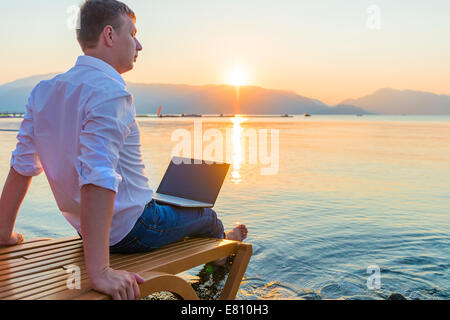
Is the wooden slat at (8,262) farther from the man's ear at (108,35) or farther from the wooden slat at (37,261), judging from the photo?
the man's ear at (108,35)

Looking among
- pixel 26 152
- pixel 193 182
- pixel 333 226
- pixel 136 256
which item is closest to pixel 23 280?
pixel 136 256

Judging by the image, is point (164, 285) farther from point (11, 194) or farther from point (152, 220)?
point (11, 194)

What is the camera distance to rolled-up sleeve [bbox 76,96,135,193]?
5.52 feet

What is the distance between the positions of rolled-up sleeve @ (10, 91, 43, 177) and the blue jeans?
2.09 feet

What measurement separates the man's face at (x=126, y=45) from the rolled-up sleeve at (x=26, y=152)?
0.55 m

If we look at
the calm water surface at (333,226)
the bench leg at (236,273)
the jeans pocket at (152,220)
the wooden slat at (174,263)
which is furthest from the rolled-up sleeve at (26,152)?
the calm water surface at (333,226)

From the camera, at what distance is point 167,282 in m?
2.01

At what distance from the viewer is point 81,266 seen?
210 cm

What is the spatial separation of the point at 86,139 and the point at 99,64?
397 mm

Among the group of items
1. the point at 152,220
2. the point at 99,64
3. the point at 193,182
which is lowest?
the point at 152,220

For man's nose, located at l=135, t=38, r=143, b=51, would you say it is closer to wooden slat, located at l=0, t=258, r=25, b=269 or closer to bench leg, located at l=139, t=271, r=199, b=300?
bench leg, located at l=139, t=271, r=199, b=300

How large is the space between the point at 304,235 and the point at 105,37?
3448 mm
